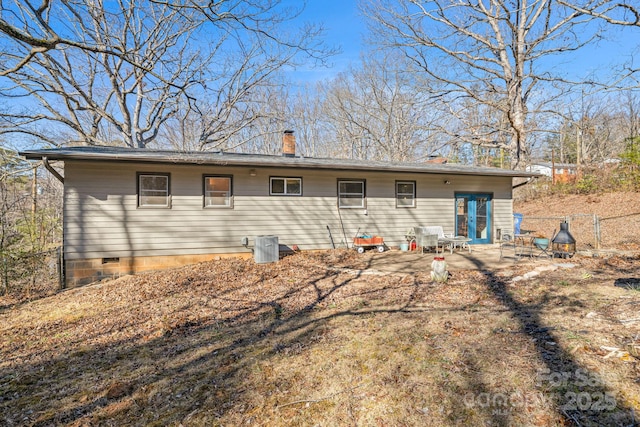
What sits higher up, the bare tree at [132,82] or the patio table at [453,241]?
the bare tree at [132,82]

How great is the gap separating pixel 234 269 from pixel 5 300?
4.66 m

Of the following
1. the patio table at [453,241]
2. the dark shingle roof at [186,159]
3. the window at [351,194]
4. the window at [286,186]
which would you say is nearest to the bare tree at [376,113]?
the dark shingle roof at [186,159]

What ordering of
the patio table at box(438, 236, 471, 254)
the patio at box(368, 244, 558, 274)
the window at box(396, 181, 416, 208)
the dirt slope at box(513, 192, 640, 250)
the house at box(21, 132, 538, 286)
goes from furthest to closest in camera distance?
the dirt slope at box(513, 192, 640, 250)
the window at box(396, 181, 416, 208)
the patio table at box(438, 236, 471, 254)
the house at box(21, 132, 538, 286)
the patio at box(368, 244, 558, 274)

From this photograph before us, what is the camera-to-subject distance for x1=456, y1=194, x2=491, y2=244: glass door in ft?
37.0

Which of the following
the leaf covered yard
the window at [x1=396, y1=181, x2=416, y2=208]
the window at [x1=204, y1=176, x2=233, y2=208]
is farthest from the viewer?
the window at [x1=396, y1=181, x2=416, y2=208]

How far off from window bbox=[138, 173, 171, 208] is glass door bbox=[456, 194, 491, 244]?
9.07m

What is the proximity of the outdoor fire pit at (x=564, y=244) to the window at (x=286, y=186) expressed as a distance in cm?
672

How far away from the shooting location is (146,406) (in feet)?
9.48

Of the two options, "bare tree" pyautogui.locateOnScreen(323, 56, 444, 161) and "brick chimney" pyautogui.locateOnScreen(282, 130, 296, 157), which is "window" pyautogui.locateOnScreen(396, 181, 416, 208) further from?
"bare tree" pyautogui.locateOnScreen(323, 56, 444, 161)

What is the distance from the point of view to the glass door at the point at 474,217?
37.0 feet

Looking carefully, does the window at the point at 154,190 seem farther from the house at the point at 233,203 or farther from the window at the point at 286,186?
the window at the point at 286,186

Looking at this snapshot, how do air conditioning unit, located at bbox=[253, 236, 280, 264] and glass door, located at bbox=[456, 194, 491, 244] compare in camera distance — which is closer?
air conditioning unit, located at bbox=[253, 236, 280, 264]

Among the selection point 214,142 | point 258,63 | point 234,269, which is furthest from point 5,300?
point 258,63

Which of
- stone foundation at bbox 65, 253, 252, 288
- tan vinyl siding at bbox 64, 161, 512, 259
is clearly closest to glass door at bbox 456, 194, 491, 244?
tan vinyl siding at bbox 64, 161, 512, 259
